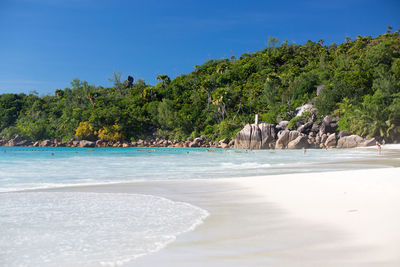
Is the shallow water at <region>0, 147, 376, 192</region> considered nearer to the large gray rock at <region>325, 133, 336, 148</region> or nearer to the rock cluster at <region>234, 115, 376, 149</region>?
the large gray rock at <region>325, 133, 336, 148</region>

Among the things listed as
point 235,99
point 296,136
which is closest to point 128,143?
point 235,99

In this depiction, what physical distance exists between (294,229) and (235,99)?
65.8 metres

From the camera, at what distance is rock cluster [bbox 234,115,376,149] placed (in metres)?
45.2

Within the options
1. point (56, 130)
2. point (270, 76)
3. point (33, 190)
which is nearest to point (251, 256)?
point (33, 190)

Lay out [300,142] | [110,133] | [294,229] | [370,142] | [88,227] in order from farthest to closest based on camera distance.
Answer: [110,133] < [300,142] < [370,142] < [88,227] < [294,229]

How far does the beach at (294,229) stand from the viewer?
130 inches

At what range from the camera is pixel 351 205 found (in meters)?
5.66

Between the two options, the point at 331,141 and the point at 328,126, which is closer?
the point at 331,141

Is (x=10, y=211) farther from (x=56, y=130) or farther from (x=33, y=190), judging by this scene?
(x=56, y=130)

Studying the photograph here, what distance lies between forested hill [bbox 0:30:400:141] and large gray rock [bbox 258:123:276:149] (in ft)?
16.5

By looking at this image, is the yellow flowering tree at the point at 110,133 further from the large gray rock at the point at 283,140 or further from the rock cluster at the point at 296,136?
the large gray rock at the point at 283,140

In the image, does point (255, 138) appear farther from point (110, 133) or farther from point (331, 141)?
point (110, 133)

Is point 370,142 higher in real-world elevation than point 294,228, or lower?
higher

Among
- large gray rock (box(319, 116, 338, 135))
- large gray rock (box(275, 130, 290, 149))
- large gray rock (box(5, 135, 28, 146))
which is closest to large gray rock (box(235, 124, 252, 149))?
large gray rock (box(275, 130, 290, 149))
